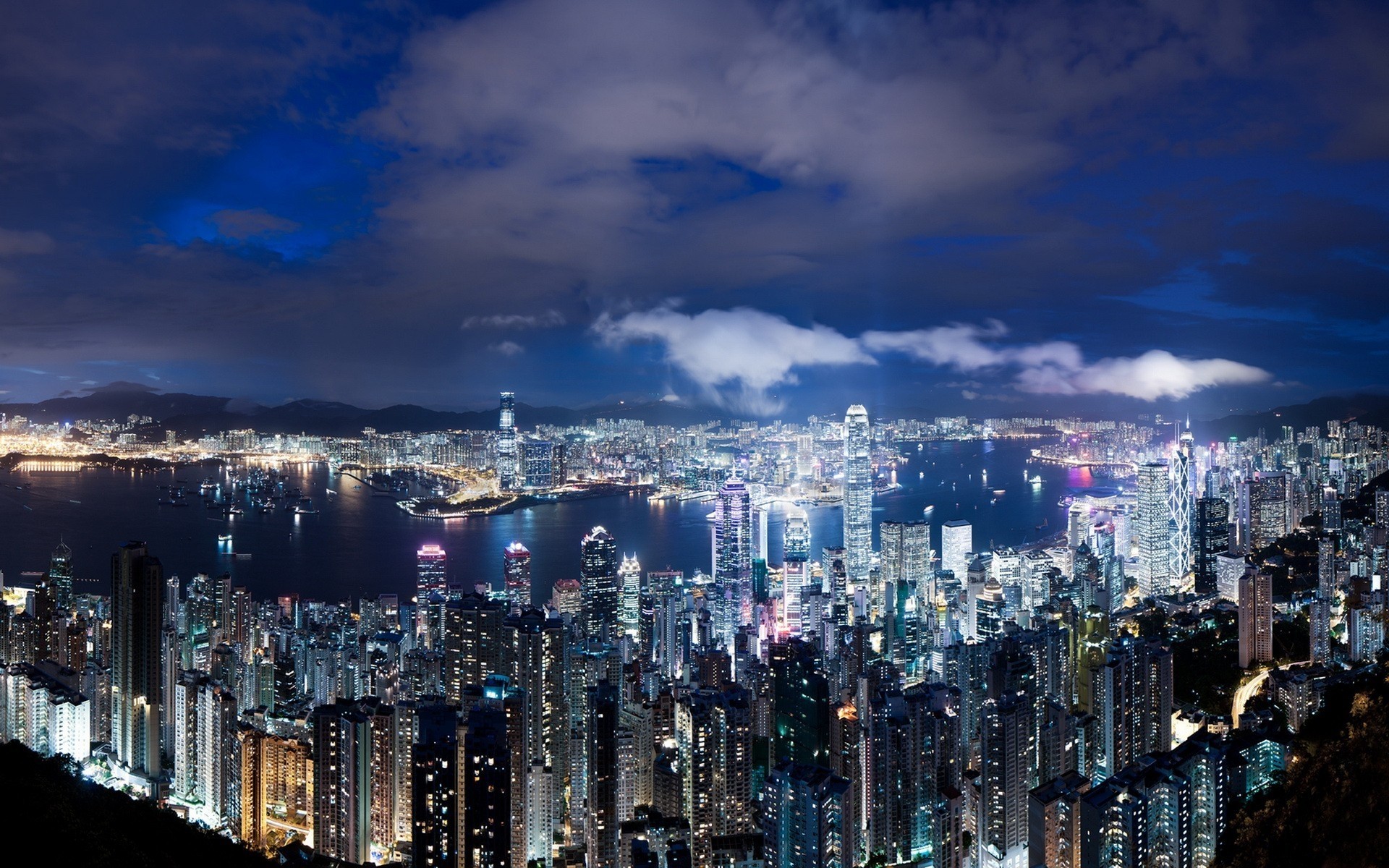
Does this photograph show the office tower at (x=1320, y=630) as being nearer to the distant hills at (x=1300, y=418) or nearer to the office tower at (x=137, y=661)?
the distant hills at (x=1300, y=418)

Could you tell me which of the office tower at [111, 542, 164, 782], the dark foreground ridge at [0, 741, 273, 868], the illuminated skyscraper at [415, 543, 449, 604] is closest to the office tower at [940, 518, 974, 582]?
the illuminated skyscraper at [415, 543, 449, 604]

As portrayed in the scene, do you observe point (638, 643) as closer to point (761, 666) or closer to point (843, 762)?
point (761, 666)

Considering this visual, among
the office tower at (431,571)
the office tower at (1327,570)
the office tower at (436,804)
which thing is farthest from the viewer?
the office tower at (431,571)

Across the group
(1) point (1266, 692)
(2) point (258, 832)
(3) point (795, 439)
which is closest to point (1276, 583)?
(1) point (1266, 692)

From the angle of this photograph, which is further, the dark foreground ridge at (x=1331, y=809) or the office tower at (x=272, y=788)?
the office tower at (x=272, y=788)

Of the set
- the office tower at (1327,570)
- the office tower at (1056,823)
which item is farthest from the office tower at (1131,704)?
the office tower at (1327,570)

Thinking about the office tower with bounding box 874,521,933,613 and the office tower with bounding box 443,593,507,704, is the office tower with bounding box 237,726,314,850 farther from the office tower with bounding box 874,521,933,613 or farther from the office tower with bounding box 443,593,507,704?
the office tower with bounding box 874,521,933,613
